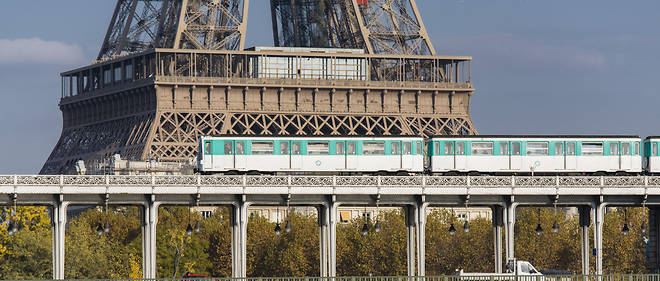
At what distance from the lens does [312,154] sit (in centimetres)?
11744

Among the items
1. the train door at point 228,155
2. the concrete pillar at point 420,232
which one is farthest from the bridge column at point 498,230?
the train door at point 228,155

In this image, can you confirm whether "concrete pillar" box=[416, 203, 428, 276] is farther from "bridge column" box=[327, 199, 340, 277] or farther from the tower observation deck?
the tower observation deck

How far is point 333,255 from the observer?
11150 cm

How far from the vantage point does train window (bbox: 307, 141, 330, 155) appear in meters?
118

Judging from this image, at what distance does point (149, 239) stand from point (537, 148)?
2530cm

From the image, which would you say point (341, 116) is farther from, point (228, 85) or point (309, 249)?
point (309, 249)

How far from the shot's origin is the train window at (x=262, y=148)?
117m

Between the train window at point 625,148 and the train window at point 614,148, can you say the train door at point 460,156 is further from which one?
the train window at point 625,148

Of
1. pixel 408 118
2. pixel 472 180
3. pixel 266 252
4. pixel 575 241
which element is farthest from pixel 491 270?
pixel 408 118

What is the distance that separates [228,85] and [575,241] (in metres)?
54.4

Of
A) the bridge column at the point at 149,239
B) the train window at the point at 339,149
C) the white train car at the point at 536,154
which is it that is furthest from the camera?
the white train car at the point at 536,154

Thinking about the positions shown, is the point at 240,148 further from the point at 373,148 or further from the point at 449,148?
the point at 449,148

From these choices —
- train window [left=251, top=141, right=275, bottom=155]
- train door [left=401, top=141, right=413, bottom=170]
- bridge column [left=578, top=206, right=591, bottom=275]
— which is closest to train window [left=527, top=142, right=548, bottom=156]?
bridge column [left=578, top=206, right=591, bottom=275]

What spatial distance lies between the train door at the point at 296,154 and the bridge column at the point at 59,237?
51.0 feet
